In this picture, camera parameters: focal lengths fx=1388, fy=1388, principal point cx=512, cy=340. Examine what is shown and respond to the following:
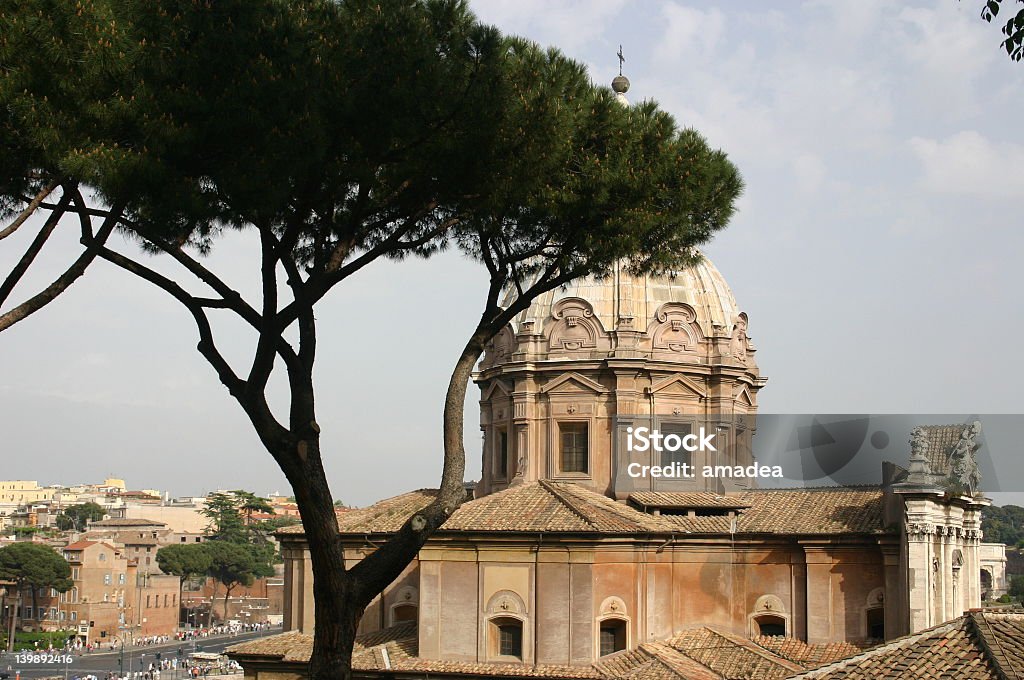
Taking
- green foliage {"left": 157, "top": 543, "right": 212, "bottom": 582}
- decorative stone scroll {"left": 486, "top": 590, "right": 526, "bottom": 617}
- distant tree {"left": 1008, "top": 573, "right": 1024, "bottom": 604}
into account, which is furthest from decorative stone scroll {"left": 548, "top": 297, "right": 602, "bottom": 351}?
green foliage {"left": 157, "top": 543, "right": 212, "bottom": 582}

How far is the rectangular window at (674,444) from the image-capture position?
89.7 feet

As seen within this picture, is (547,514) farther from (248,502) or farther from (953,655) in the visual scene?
(248,502)

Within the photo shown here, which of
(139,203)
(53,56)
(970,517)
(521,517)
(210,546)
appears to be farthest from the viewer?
(210,546)

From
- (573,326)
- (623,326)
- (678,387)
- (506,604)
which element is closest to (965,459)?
(678,387)

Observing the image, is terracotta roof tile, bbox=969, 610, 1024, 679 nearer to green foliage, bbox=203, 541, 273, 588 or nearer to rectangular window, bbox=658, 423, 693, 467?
rectangular window, bbox=658, 423, 693, 467

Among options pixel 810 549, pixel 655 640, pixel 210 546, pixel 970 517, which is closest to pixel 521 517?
pixel 655 640

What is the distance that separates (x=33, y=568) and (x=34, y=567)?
0.26 ft

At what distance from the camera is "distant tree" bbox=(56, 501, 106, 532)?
11781 cm

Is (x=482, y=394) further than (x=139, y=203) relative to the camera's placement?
Yes

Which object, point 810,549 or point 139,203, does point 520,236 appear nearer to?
point 139,203

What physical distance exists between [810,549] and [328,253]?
560 inches

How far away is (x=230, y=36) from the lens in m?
12.0

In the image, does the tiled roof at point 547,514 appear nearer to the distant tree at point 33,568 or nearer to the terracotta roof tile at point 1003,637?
the terracotta roof tile at point 1003,637

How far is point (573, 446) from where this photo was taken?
90.6ft
